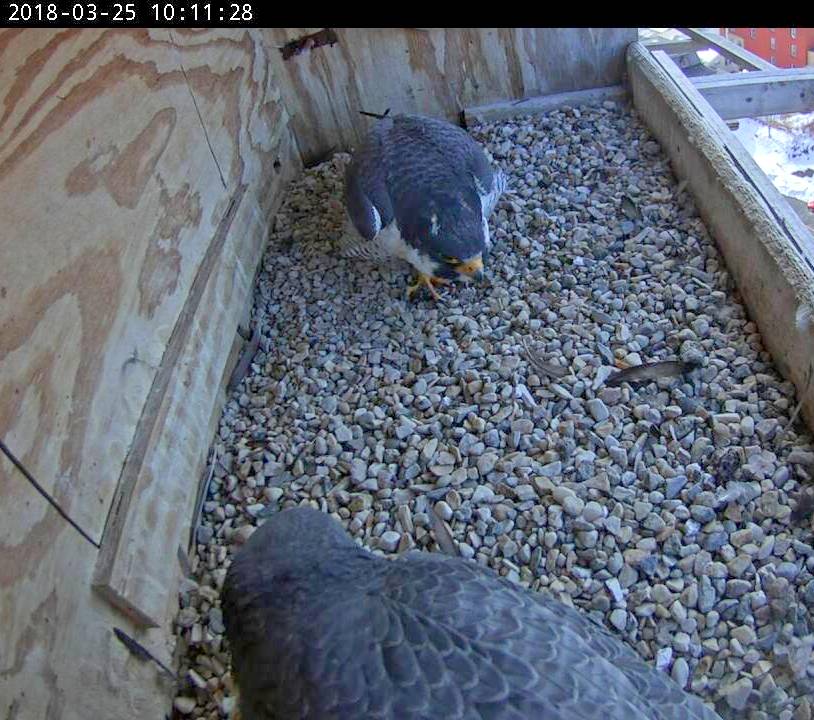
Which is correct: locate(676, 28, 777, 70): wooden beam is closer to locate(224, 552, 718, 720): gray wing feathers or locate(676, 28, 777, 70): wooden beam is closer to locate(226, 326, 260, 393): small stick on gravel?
locate(226, 326, 260, 393): small stick on gravel

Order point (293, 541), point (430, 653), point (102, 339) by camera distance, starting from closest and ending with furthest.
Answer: point (430, 653)
point (293, 541)
point (102, 339)

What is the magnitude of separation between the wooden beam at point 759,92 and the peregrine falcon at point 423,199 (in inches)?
36.3

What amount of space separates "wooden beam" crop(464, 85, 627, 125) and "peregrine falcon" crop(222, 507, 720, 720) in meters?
2.37

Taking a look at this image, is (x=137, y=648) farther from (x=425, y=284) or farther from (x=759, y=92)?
(x=759, y=92)

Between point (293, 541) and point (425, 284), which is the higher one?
point (293, 541)

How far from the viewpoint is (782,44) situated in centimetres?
307

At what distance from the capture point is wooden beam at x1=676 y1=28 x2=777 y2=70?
3.24 meters

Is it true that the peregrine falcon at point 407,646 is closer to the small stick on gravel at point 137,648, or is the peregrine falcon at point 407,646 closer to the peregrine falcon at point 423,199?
the small stick on gravel at point 137,648

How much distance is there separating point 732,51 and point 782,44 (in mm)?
361

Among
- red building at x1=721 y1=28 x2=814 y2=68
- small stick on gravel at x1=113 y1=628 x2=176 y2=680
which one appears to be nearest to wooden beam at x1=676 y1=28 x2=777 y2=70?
red building at x1=721 y1=28 x2=814 y2=68

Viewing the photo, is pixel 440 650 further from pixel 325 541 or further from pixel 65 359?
pixel 65 359

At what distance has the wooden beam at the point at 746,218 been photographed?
210 cm

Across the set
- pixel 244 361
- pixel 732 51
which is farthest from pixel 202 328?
pixel 732 51
